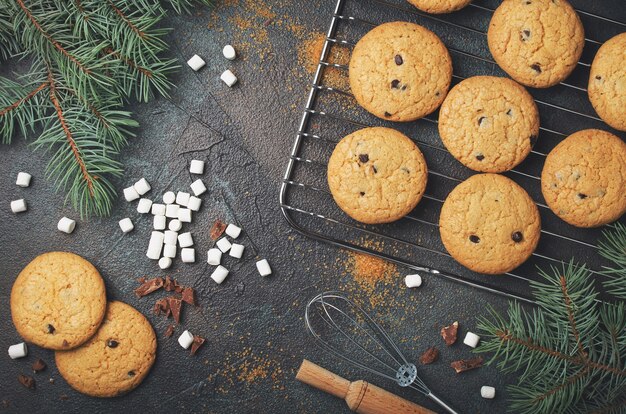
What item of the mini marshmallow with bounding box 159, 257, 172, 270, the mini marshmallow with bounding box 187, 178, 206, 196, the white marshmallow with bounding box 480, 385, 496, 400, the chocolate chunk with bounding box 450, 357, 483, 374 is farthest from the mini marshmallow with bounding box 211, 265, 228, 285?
the white marshmallow with bounding box 480, 385, 496, 400

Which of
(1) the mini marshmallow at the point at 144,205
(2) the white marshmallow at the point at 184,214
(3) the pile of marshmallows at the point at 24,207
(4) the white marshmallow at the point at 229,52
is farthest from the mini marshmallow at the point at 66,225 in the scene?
(4) the white marshmallow at the point at 229,52

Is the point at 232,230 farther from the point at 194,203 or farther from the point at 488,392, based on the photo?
the point at 488,392

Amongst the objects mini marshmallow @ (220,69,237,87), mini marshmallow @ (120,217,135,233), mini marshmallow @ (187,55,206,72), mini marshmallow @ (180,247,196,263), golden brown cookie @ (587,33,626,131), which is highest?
golden brown cookie @ (587,33,626,131)

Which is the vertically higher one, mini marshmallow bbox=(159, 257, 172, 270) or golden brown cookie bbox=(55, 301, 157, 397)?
mini marshmallow bbox=(159, 257, 172, 270)

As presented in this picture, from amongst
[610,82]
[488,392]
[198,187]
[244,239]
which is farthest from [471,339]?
[198,187]

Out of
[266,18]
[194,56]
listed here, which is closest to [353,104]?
[266,18]

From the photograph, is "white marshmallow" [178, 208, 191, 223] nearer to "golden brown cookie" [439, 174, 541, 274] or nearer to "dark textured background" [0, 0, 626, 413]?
"dark textured background" [0, 0, 626, 413]

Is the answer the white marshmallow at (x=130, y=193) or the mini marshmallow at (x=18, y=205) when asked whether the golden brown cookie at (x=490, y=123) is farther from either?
the mini marshmallow at (x=18, y=205)
